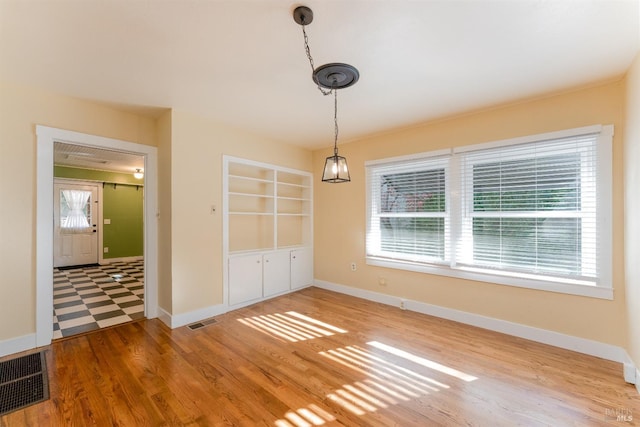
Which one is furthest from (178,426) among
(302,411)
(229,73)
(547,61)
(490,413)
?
(547,61)

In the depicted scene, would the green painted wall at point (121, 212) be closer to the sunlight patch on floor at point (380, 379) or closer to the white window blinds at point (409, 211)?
the white window blinds at point (409, 211)

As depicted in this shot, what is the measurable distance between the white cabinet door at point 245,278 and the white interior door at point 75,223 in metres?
5.67

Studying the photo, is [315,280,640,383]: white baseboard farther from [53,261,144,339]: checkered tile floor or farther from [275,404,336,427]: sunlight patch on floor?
[53,261,144,339]: checkered tile floor

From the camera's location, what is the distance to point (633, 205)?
221 cm

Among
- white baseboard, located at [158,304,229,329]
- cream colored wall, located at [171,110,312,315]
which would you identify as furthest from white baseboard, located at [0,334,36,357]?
cream colored wall, located at [171,110,312,315]

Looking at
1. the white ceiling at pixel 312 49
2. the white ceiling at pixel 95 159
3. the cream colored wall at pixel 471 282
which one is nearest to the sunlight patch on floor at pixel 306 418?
the cream colored wall at pixel 471 282

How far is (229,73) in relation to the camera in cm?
242

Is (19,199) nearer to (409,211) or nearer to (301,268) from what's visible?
(301,268)

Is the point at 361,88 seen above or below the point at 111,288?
above

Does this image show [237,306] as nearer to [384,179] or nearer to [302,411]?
[302,411]

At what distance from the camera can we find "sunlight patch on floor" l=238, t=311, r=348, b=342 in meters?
3.00

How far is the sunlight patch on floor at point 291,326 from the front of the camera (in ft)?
9.85

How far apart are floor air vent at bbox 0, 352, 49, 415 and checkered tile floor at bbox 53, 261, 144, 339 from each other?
521mm

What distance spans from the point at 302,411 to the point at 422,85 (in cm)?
298
